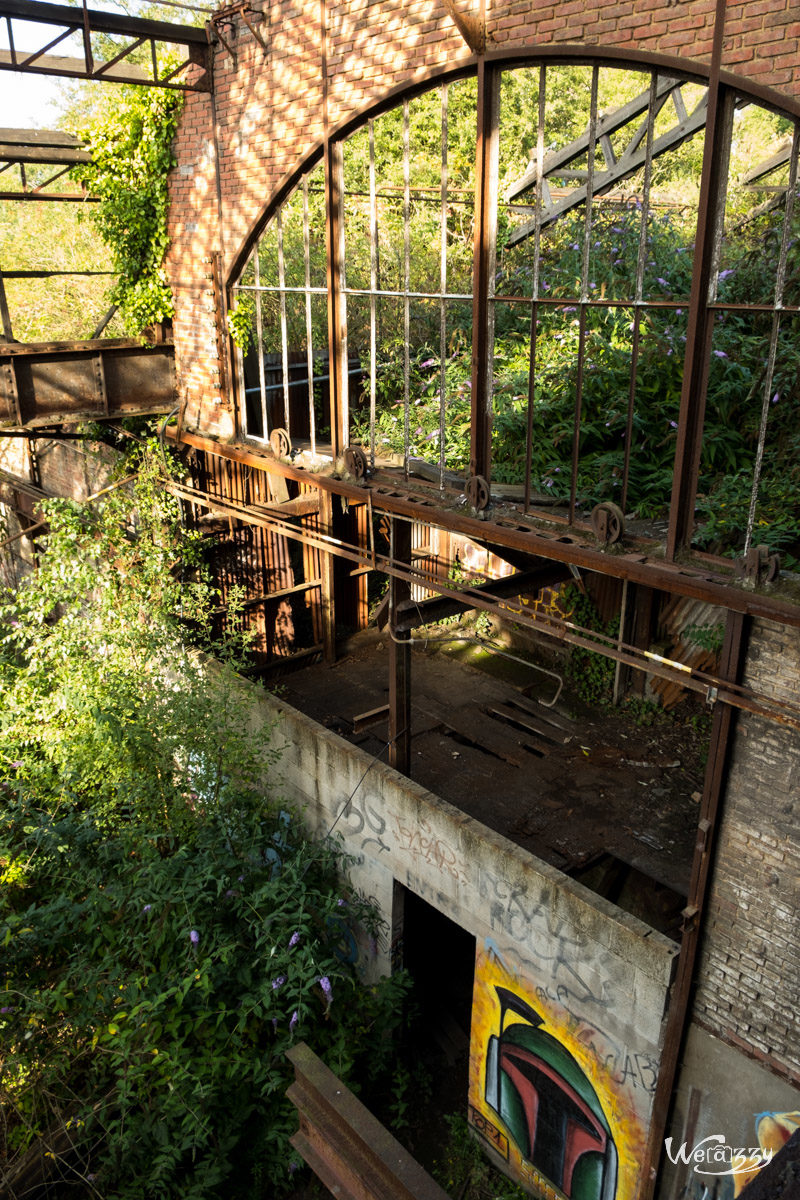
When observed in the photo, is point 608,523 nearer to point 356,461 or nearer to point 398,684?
point 398,684

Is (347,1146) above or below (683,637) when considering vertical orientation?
above

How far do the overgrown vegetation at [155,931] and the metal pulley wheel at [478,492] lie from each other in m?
3.60

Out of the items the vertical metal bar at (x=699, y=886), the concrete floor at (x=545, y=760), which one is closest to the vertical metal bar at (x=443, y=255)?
the vertical metal bar at (x=699, y=886)

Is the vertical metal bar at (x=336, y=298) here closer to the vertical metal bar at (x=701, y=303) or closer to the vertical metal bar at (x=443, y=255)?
the vertical metal bar at (x=443, y=255)

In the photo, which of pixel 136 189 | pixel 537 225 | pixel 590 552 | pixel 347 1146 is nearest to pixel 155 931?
pixel 590 552

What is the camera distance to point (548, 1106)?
728cm

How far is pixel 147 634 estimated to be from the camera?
34.3 feet

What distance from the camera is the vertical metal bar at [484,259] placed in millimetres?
6617

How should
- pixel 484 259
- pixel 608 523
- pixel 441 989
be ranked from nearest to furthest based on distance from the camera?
pixel 608 523, pixel 484 259, pixel 441 989

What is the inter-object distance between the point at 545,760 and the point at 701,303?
5.61 meters

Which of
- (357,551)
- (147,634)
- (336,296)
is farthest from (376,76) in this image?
(147,634)

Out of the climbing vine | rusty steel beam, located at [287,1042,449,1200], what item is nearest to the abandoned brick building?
the climbing vine

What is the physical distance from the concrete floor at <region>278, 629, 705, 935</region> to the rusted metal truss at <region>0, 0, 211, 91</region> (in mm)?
7390

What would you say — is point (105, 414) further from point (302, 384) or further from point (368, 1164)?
point (368, 1164)
